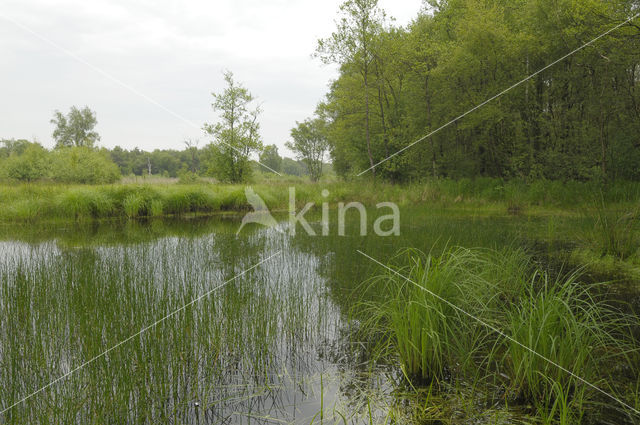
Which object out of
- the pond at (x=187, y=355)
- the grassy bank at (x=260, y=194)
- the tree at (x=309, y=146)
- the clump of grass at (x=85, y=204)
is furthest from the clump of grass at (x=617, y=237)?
the tree at (x=309, y=146)

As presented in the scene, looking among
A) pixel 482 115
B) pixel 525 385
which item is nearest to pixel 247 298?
pixel 525 385

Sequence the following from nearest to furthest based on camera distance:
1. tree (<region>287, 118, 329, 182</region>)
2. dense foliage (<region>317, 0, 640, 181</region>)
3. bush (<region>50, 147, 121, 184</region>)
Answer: dense foliage (<region>317, 0, 640, 181</region>) → bush (<region>50, 147, 121, 184</region>) → tree (<region>287, 118, 329, 182</region>)

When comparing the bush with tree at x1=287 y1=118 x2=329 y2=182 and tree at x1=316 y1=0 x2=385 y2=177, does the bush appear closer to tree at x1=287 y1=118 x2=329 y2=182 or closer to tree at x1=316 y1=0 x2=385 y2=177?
tree at x1=316 y1=0 x2=385 y2=177

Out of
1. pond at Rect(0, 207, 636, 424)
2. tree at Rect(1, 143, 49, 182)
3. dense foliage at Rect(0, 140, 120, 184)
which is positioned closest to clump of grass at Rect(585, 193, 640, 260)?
pond at Rect(0, 207, 636, 424)

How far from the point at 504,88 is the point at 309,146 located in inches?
1492

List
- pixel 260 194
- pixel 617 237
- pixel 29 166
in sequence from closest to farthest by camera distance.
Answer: pixel 617 237 → pixel 260 194 → pixel 29 166

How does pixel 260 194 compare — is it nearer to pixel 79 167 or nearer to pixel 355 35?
pixel 355 35

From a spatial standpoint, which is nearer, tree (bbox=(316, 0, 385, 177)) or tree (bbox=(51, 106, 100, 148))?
tree (bbox=(316, 0, 385, 177))

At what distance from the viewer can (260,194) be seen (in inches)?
631

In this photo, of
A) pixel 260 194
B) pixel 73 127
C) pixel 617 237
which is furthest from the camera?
pixel 73 127

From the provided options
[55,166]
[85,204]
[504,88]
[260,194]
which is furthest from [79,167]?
[504,88]

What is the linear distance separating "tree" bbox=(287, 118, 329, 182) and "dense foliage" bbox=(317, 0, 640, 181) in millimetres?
27979

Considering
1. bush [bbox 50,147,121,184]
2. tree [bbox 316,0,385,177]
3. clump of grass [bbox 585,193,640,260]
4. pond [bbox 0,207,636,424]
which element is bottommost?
pond [bbox 0,207,636,424]

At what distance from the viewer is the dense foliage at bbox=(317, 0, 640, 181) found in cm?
1321
